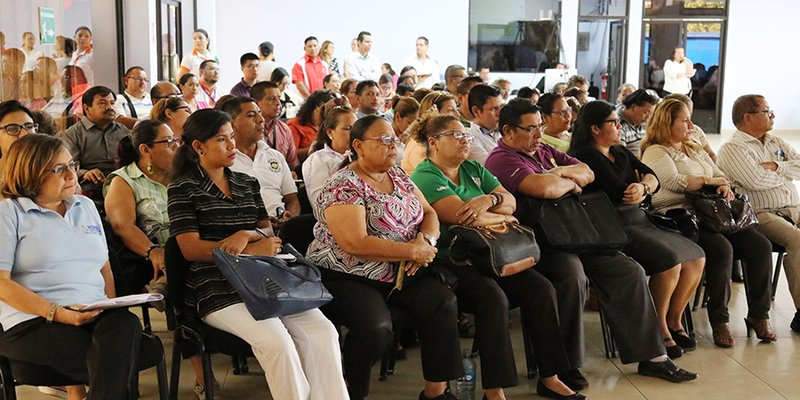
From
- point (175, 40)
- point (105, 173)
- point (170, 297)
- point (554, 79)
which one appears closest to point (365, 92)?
point (105, 173)

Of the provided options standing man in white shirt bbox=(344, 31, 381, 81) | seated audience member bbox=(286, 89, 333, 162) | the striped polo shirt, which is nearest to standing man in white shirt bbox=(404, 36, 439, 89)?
standing man in white shirt bbox=(344, 31, 381, 81)

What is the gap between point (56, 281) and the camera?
3.04m

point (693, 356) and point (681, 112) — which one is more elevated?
point (681, 112)

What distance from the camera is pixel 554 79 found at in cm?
1214

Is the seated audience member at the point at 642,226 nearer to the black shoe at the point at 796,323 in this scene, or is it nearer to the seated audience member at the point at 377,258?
the black shoe at the point at 796,323

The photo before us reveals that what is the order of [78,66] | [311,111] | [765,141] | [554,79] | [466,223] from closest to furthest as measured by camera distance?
[466,223], [765,141], [311,111], [78,66], [554,79]

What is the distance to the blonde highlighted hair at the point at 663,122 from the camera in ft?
16.3

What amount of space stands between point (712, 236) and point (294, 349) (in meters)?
2.70

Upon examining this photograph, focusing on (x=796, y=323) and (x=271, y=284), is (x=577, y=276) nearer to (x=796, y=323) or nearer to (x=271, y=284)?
(x=271, y=284)

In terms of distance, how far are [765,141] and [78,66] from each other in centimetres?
609

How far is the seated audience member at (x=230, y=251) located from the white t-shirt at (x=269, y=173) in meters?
0.98

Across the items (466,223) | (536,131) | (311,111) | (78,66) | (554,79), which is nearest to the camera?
(466,223)

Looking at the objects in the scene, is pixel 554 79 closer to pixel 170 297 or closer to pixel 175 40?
pixel 175 40

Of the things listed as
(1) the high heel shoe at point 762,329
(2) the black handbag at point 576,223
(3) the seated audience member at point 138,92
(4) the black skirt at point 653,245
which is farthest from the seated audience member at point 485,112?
(3) the seated audience member at point 138,92
